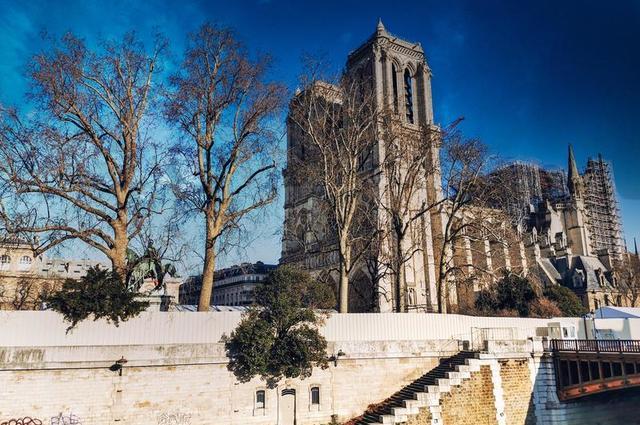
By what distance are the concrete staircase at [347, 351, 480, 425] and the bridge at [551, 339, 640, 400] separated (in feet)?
12.9

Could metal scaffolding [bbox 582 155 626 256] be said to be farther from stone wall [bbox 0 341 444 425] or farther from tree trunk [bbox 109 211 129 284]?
tree trunk [bbox 109 211 129 284]

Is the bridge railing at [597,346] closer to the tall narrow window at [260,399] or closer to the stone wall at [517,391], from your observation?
the stone wall at [517,391]

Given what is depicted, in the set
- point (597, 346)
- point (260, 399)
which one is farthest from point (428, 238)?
point (260, 399)

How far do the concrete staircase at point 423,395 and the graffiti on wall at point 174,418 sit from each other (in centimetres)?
619

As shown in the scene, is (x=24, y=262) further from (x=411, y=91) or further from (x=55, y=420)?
(x=411, y=91)

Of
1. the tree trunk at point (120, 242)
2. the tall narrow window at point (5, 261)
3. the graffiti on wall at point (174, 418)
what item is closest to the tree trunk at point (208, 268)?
the tree trunk at point (120, 242)

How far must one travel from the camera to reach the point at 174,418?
16578 mm

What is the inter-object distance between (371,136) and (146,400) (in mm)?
16283

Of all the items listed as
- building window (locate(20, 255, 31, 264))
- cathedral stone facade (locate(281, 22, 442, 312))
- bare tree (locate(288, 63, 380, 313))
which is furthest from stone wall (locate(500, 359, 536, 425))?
building window (locate(20, 255, 31, 264))

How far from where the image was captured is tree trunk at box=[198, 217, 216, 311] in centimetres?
1994

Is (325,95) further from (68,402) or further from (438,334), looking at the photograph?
(68,402)

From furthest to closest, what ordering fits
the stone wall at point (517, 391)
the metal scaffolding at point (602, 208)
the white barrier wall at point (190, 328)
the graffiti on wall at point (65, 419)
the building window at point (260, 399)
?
the metal scaffolding at point (602, 208)
the stone wall at point (517, 391)
the building window at point (260, 399)
the white barrier wall at point (190, 328)
the graffiti on wall at point (65, 419)

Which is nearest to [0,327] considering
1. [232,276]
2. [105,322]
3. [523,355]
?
[105,322]

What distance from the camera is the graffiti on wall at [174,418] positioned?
16.5 meters
